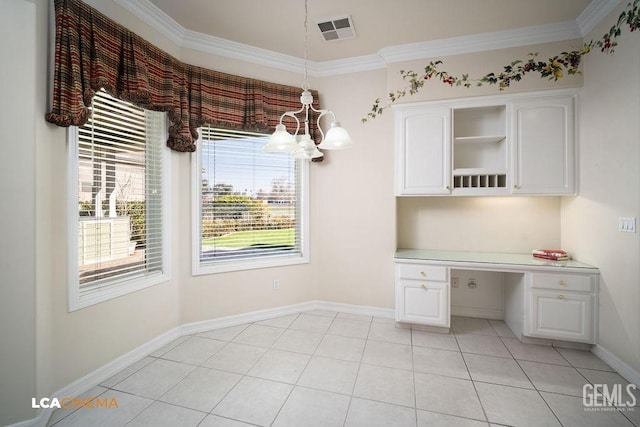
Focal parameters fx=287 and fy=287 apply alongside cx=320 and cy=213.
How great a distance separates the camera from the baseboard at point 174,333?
1.88 metres

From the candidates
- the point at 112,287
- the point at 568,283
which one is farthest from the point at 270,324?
the point at 568,283

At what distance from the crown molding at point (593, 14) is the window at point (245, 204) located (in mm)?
2821

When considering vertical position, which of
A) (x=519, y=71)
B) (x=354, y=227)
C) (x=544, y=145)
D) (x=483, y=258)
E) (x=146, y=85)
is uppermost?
(x=519, y=71)

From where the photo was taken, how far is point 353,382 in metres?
2.08

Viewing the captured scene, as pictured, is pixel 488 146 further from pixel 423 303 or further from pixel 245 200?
pixel 245 200

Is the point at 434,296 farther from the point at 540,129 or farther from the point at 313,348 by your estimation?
the point at 540,129

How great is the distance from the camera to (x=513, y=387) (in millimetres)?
2020

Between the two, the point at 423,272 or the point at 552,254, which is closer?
the point at 552,254

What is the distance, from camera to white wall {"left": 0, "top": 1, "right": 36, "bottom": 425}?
A: 5.13ft

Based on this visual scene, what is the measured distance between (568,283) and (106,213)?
385 cm

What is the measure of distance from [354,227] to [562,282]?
76.8 inches

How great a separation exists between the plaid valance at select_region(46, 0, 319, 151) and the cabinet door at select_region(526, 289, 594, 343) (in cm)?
274

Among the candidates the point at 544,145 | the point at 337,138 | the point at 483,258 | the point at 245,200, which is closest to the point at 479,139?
the point at 544,145

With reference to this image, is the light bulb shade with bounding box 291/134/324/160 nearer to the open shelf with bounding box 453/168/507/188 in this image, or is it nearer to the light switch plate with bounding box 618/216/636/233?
the open shelf with bounding box 453/168/507/188
